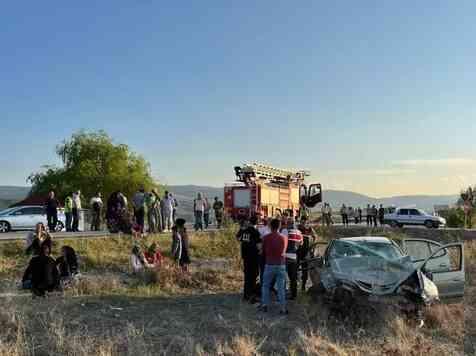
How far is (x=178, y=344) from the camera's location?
868 centimetres

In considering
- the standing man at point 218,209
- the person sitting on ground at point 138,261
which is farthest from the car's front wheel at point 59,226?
the person sitting on ground at point 138,261

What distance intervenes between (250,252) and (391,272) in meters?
2.84

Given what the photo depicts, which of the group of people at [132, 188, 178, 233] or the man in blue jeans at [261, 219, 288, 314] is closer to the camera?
the man in blue jeans at [261, 219, 288, 314]

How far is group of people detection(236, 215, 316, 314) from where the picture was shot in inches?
424

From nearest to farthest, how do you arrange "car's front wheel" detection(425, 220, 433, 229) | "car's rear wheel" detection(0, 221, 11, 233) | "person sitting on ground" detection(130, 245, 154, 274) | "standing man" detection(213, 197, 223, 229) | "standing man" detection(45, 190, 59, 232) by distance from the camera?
"person sitting on ground" detection(130, 245, 154, 274) < "standing man" detection(45, 190, 59, 232) < "standing man" detection(213, 197, 223, 229) < "car's rear wheel" detection(0, 221, 11, 233) < "car's front wheel" detection(425, 220, 433, 229)

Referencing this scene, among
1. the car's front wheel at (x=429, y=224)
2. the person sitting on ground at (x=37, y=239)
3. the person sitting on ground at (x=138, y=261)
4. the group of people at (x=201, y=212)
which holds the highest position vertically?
the group of people at (x=201, y=212)

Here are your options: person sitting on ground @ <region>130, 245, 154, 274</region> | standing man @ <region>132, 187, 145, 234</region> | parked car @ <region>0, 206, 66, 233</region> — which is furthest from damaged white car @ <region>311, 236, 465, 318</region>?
parked car @ <region>0, 206, 66, 233</region>

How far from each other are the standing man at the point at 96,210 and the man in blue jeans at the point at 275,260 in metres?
13.1

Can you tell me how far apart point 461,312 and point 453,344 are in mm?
2123

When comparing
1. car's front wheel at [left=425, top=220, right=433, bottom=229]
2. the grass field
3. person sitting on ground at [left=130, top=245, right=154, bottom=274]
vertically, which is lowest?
the grass field

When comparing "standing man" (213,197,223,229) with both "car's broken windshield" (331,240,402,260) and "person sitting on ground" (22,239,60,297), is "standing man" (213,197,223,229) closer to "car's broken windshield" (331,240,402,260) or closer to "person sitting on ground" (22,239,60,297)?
"car's broken windshield" (331,240,402,260)

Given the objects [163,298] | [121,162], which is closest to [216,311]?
[163,298]

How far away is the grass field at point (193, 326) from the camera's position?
8422 millimetres

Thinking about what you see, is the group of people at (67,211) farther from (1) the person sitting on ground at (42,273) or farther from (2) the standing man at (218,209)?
(1) the person sitting on ground at (42,273)
